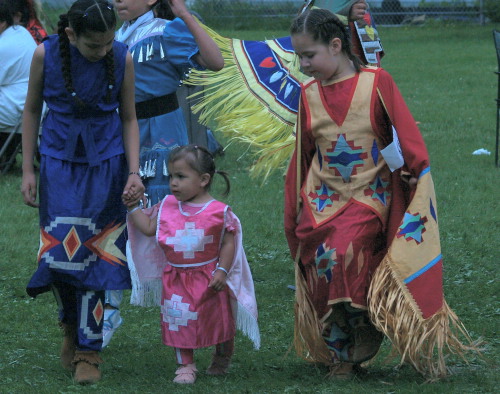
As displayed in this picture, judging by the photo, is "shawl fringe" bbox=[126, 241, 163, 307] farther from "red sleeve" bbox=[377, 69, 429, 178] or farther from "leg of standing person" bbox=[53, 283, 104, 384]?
"red sleeve" bbox=[377, 69, 429, 178]

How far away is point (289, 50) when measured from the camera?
516 centimetres

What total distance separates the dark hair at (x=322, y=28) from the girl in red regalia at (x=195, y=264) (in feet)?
2.00

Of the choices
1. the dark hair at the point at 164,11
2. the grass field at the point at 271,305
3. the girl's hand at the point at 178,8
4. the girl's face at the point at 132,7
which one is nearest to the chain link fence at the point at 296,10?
the grass field at the point at 271,305

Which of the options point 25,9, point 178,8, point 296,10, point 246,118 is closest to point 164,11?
point 178,8

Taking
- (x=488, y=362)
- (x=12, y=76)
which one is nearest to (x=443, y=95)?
(x=12, y=76)

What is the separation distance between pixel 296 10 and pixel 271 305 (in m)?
16.2

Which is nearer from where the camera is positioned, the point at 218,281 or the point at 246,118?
the point at 218,281

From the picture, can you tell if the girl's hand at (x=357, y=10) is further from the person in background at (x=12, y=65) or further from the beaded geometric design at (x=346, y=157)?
the person in background at (x=12, y=65)

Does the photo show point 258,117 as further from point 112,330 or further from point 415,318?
point 415,318

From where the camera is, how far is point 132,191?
12.1 feet

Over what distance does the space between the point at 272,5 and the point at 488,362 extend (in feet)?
58.7

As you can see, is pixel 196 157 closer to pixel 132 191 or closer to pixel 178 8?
pixel 132 191

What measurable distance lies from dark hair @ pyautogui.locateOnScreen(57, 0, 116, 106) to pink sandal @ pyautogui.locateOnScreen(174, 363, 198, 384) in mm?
1068

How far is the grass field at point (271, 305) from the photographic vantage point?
12.4ft
